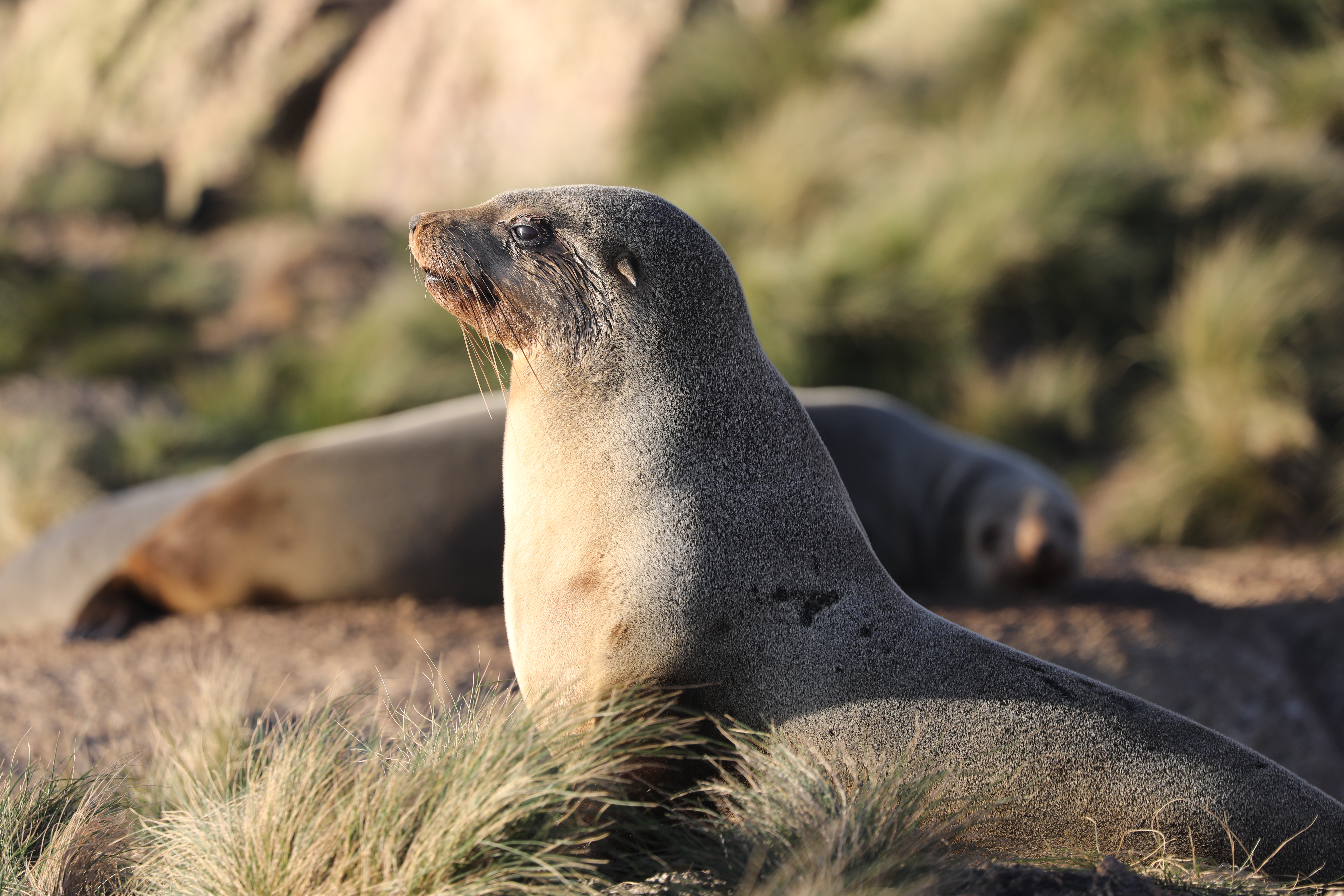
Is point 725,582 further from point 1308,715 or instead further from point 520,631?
point 1308,715

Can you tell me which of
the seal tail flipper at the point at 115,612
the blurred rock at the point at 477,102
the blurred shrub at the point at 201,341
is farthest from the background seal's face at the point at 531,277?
the blurred rock at the point at 477,102

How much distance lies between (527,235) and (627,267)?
223mm

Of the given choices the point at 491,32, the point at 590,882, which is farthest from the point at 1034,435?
the point at 491,32

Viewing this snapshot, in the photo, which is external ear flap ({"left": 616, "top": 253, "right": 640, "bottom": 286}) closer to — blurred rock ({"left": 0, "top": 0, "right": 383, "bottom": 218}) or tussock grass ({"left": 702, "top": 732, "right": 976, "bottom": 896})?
tussock grass ({"left": 702, "top": 732, "right": 976, "bottom": 896})

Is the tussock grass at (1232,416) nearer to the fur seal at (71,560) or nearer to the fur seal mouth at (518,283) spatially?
the fur seal at (71,560)

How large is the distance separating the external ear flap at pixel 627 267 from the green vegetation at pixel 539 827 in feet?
2.67

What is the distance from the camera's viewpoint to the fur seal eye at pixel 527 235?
2279 millimetres

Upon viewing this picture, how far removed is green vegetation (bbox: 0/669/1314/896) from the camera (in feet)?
5.84

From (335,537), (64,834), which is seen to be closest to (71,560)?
(335,537)

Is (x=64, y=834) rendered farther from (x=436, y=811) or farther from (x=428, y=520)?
(x=428, y=520)

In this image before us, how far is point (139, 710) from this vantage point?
11.7 ft

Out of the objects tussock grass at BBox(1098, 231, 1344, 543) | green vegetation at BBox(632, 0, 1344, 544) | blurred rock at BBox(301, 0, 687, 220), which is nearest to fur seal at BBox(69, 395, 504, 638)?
green vegetation at BBox(632, 0, 1344, 544)

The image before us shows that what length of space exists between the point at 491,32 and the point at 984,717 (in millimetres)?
13259

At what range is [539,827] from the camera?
185 cm
